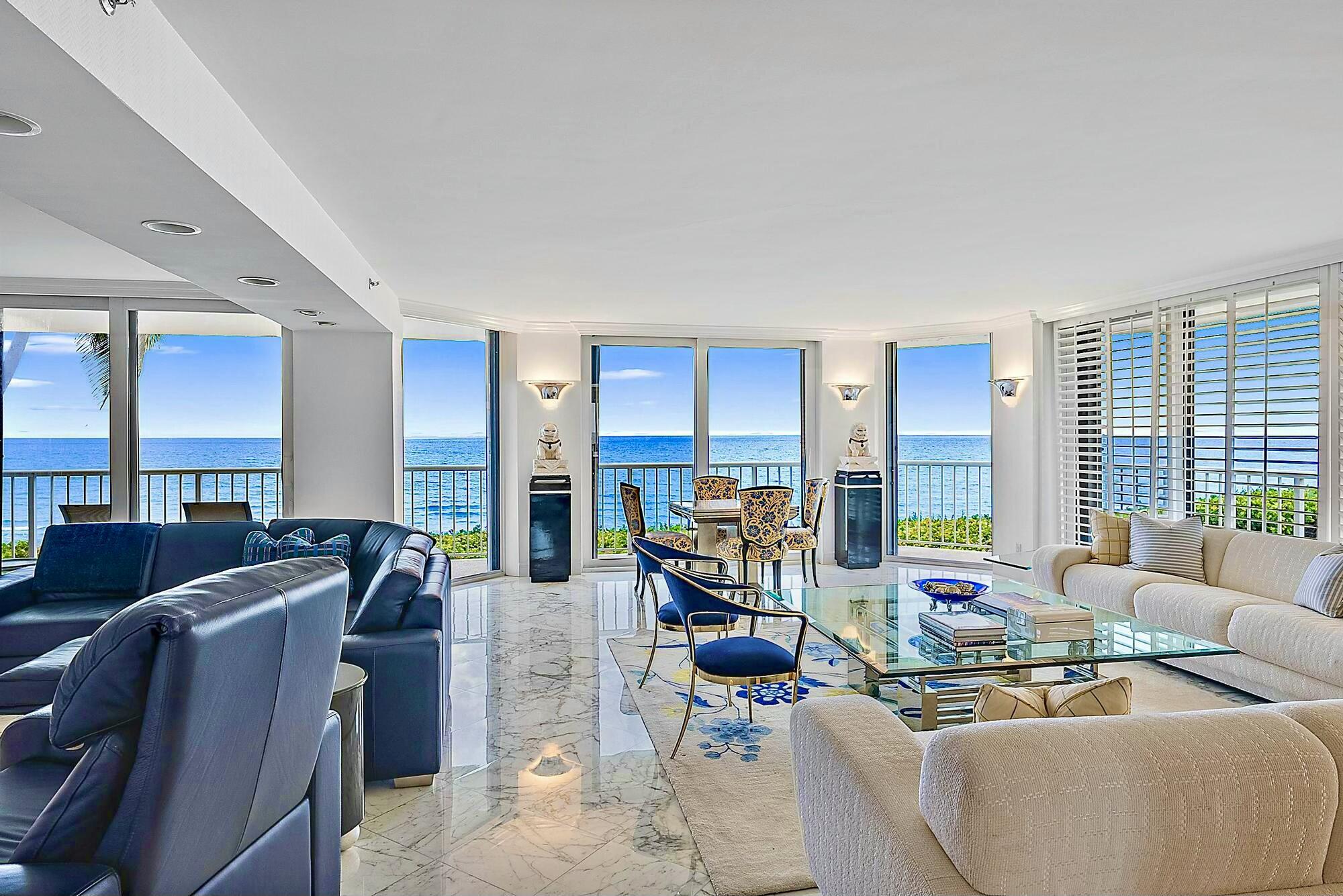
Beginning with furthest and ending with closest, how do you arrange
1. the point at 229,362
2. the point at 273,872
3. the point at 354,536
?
the point at 229,362, the point at 354,536, the point at 273,872

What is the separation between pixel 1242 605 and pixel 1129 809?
3.57 metres

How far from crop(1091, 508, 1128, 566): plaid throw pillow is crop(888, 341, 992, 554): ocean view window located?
7.14 ft

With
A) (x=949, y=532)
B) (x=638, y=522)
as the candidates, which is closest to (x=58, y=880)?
(x=638, y=522)

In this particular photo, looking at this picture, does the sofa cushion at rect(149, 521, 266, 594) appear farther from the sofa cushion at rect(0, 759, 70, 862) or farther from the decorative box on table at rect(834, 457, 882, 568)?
the decorative box on table at rect(834, 457, 882, 568)

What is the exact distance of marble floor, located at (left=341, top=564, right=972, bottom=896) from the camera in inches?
94.3

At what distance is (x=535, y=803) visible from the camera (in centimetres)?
288

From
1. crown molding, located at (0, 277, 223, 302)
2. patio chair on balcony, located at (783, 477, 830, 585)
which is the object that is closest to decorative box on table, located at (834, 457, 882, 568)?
patio chair on balcony, located at (783, 477, 830, 585)

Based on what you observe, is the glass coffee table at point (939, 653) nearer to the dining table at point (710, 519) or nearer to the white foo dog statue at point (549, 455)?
the dining table at point (710, 519)

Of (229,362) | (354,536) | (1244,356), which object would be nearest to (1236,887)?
(354,536)

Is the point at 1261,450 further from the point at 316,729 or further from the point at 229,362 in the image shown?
the point at 229,362

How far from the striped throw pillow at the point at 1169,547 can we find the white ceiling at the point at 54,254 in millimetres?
6159

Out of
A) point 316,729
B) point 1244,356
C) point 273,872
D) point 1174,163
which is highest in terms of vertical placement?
point 1174,163

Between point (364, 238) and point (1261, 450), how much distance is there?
5597mm

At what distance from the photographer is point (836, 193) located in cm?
351
